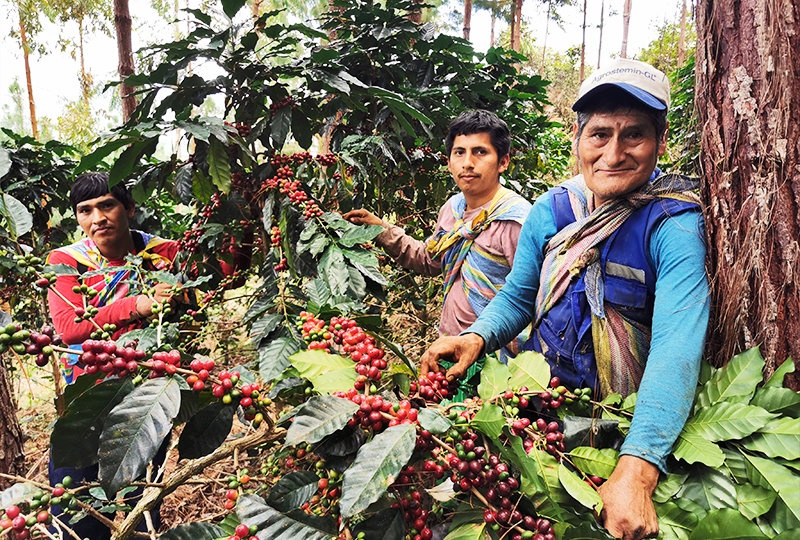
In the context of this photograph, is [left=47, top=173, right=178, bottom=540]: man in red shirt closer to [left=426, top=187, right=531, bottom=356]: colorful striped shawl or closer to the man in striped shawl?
the man in striped shawl

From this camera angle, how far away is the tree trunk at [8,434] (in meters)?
1.90

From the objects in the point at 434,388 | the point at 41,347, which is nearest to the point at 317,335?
the point at 434,388

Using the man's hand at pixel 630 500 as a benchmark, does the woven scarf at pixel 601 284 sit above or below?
above

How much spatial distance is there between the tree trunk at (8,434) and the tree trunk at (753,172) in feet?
8.88

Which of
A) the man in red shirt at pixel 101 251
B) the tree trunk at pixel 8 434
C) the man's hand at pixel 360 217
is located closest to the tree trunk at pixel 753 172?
the man's hand at pixel 360 217

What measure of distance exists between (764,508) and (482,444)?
0.45 m

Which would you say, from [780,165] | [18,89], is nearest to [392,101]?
[780,165]

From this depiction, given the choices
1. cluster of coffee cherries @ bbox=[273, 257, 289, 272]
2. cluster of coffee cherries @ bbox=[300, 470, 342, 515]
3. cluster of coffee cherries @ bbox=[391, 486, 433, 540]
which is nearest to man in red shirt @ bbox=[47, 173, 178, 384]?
cluster of coffee cherries @ bbox=[273, 257, 289, 272]

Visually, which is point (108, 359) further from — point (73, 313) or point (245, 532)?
point (73, 313)

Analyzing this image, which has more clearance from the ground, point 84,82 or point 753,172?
point 84,82

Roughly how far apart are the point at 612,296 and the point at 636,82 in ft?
1.70

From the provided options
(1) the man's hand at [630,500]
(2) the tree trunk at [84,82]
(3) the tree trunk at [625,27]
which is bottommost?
(1) the man's hand at [630,500]

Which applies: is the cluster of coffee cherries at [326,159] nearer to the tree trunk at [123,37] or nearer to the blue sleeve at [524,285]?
the blue sleeve at [524,285]

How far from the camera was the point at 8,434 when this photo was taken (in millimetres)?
1938
